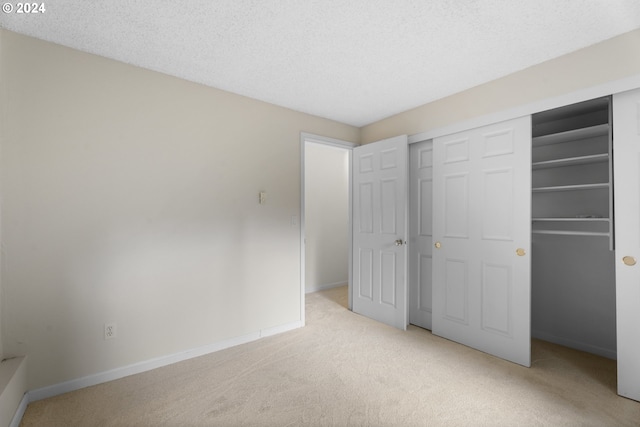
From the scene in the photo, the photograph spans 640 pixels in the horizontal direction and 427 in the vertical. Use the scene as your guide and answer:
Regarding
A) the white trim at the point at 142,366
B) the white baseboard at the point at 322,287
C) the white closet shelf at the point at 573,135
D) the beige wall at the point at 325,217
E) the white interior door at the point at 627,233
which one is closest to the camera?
the white interior door at the point at 627,233

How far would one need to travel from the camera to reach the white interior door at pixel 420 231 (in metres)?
3.36

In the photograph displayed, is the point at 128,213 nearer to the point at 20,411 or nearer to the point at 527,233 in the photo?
the point at 20,411

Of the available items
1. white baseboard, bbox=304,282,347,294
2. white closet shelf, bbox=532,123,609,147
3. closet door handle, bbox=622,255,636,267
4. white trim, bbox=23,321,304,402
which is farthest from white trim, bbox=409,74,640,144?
white baseboard, bbox=304,282,347,294

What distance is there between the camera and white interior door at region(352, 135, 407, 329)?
340 centimetres

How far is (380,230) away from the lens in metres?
3.65

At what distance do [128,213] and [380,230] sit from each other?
2.59 meters

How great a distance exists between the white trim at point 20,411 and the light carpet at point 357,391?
3cm

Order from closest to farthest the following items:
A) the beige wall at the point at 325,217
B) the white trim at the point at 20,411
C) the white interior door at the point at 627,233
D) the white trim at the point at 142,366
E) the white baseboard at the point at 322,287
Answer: the white trim at the point at 20,411 < the white interior door at the point at 627,233 < the white trim at the point at 142,366 < the white baseboard at the point at 322,287 < the beige wall at the point at 325,217

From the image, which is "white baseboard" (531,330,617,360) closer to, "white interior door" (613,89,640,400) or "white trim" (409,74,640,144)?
"white interior door" (613,89,640,400)

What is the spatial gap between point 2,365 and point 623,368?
409cm

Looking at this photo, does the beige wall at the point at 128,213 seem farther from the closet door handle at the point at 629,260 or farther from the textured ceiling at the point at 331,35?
the closet door handle at the point at 629,260

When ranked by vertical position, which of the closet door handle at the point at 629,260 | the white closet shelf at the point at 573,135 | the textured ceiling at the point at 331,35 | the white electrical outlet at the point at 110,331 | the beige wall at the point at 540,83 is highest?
the textured ceiling at the point at 331,35

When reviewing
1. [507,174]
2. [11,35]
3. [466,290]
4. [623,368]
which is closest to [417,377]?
[466,290]

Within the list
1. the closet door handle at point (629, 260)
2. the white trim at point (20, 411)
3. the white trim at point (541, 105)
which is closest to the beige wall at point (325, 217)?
the white trim at point (541, 105)
